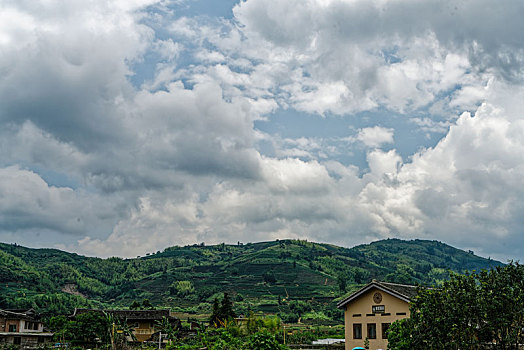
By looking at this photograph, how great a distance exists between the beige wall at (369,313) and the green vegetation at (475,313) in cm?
1506

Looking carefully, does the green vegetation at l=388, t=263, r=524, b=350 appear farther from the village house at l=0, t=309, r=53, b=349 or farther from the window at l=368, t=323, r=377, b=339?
the village house at l=0, t=309, r=53, b=349

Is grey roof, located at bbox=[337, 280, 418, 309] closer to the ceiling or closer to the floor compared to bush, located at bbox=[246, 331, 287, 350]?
closer to the ceiling

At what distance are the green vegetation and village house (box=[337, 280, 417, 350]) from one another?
14835 millimetres

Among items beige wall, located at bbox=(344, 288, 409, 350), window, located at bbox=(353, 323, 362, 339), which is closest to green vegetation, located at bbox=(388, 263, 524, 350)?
beige wall, located at bbox=(344, 288, 409, 350)

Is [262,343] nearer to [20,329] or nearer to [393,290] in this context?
[393,290]

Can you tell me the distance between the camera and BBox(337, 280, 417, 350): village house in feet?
131

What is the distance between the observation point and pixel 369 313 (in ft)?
137

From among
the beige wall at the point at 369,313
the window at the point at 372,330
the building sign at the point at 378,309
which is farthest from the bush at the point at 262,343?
the window at the point at 372,330

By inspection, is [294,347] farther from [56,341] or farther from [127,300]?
[127,300]

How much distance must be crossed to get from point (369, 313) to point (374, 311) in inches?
21.3

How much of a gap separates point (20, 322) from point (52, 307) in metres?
62.7

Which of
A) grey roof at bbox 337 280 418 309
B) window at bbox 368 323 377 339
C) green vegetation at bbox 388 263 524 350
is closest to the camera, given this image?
green vegetation at bbox 388 263 524 350

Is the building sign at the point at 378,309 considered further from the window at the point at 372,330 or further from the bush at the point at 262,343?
the bush at the point at 262,343

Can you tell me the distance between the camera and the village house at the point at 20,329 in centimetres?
5584
